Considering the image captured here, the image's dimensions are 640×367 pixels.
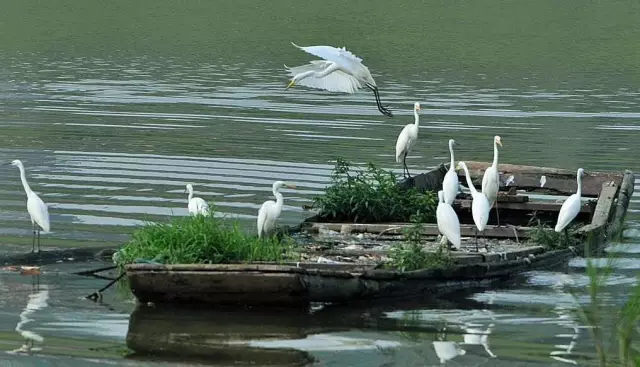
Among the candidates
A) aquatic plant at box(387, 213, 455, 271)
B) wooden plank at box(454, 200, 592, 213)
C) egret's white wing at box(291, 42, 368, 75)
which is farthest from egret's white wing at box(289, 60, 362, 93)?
aquatic plant at box(387, 213, 455, 271)

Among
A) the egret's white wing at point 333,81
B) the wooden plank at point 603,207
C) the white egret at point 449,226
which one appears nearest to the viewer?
the white egret at point 449,226

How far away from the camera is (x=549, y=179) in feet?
56.5

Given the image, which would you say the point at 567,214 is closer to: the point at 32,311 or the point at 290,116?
the point at 32,311

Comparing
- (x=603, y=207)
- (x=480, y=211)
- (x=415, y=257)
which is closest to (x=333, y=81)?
(x=603, y=207)

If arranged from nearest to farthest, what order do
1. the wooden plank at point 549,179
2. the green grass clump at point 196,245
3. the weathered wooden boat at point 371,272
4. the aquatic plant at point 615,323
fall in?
the aquatic plant at point 615,323, the weathered wooden boat at point 371,272, the green grass clump at point 196,245, the wooden plank at point 549,179

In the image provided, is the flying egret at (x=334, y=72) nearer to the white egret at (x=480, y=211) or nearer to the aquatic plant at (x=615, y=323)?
the white egret at (x=480, y=211)

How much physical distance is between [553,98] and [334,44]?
584 inches

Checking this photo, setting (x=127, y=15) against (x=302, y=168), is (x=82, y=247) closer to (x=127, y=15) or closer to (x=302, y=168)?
(x=302, y=168)

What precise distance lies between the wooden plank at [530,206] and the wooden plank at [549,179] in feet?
2.60

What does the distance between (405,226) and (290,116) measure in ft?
45.9

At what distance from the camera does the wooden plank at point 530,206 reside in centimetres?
1559

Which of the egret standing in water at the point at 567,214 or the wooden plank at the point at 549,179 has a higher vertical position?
the wooden plank at the point at 549,179

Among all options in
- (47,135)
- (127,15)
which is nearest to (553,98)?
(47,135)

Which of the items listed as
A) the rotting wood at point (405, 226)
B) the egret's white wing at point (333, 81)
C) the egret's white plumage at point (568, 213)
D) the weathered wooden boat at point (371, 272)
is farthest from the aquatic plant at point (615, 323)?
the egret's white wing at point (333, 81)
